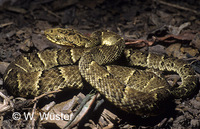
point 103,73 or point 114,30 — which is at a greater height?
point 114,30

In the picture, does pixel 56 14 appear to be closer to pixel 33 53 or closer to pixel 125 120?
pixel 33 53

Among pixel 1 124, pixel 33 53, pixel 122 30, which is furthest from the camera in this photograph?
pixel 122 30

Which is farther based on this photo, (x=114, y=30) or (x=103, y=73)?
(x=114, y=30)

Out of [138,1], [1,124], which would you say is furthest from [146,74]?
[138,1]

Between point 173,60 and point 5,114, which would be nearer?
point 5,114
